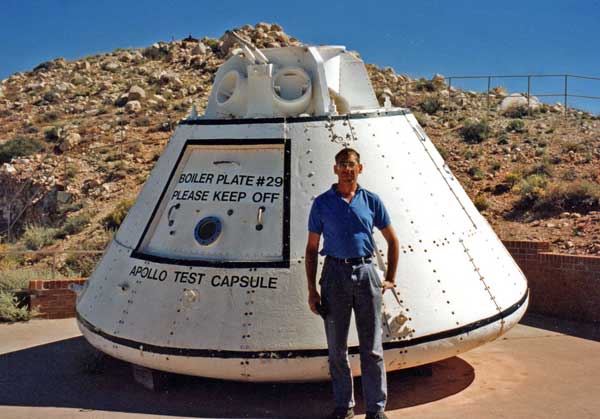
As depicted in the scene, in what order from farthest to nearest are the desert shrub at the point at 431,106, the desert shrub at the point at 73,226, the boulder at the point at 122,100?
1. the boulder at the point at 122,100
2. the desert shrub at the point at 431,106
3. the desert shrub at the point at 73,226

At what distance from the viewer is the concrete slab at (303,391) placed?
4699 millimetres

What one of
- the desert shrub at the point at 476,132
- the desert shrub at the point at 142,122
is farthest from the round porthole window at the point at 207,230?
the desert shrub at the point at 142,122

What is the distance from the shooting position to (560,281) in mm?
7918

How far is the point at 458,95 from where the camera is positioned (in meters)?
26.1

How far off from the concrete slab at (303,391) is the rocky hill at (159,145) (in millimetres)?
3281

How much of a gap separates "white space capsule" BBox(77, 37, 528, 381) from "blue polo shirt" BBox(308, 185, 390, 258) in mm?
717

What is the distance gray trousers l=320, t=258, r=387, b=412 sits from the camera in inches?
157

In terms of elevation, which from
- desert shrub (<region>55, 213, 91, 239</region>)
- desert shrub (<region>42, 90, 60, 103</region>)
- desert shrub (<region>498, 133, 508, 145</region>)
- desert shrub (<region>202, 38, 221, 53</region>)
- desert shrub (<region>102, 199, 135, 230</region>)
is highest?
desert shrub (<region>202, 38, 221, 53</region>)

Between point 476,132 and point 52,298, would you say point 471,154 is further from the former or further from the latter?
point 52,298

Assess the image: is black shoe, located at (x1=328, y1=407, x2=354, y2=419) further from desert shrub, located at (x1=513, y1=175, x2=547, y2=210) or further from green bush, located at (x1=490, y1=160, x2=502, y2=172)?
green bush, located at (x1=490, y1=160, x2=502, y2=172)

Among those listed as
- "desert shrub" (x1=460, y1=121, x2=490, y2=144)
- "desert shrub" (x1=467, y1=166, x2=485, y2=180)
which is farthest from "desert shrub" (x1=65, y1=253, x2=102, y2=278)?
"desert shrub" (x1=460, y1=121, x2=490, y2=144)

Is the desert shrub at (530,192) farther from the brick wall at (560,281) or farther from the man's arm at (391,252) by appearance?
the man's arm at (391,252)

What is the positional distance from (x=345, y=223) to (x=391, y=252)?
38cm

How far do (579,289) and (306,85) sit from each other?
4.26 meters
